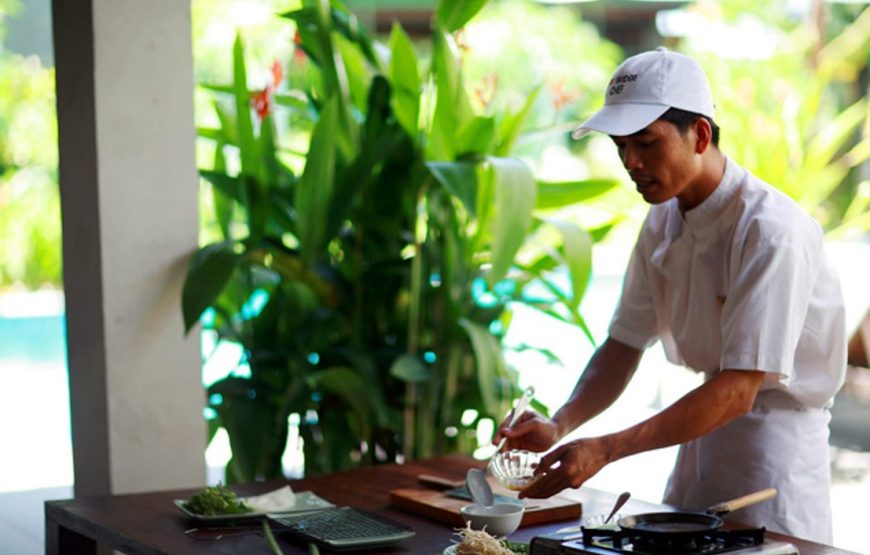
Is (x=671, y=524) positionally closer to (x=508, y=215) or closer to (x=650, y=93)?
(x=650, y=93)

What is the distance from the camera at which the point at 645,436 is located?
87.8 inches

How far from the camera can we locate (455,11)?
3697 mm

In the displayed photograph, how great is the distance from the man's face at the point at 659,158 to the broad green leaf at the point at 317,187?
1.44 meters

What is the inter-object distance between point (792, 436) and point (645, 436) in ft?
1.33

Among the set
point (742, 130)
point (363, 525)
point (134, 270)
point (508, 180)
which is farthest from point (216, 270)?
point (742, 130)

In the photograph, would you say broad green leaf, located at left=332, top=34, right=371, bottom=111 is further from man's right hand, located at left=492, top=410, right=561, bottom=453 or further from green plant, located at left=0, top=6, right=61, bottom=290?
green plant, located at left=0, top=6, right=61, bottom=290

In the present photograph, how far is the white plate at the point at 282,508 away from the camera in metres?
2.32

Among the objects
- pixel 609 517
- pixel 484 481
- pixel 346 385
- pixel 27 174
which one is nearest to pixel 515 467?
pixel 484 481

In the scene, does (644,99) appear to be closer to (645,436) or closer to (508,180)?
(645,436)

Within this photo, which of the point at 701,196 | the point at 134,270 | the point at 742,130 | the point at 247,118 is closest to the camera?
the point at 701,196

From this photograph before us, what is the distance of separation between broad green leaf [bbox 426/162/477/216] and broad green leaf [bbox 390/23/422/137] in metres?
0.27

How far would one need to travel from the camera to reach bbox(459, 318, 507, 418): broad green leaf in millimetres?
3635

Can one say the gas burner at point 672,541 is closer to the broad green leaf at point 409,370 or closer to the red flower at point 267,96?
the broad green leaf at point 409,370

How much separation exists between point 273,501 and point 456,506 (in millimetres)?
351
